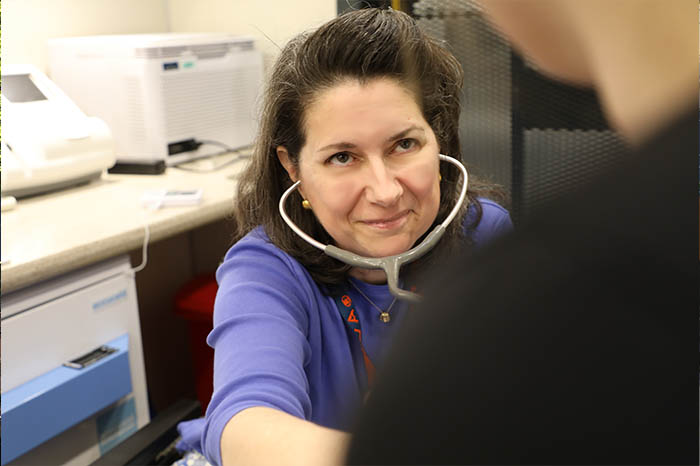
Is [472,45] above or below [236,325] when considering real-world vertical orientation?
above

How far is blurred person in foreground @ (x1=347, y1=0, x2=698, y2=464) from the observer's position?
6.1 inches

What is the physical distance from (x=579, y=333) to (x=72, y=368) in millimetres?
1374

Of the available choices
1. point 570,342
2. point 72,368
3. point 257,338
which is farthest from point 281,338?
point 72,368

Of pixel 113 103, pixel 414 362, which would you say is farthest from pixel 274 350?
pixel 113 103

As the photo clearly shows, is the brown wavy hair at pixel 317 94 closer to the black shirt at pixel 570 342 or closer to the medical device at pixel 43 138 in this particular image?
the black shirt at pixel 570 342

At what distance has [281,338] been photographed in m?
0.72

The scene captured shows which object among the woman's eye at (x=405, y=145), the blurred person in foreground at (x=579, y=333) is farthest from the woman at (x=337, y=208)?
the blurred person in foreground at (x=579, y=333)

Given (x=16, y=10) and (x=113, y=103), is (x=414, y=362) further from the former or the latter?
(x=16, y=10)

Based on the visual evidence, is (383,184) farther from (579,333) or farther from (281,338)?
(579,333)

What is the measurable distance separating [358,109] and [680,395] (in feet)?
2.11

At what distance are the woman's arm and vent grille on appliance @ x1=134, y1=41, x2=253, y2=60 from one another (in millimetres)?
1491

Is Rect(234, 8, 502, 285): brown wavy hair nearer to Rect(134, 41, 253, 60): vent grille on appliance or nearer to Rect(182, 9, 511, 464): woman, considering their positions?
Rect(182, 9, 511, 464): woman

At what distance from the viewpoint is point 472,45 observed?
1.40 ft

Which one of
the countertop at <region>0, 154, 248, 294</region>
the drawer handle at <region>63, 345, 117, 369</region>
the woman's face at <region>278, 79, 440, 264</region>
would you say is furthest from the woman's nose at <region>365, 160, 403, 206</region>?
the drawer handle at <region>63, 345, 117, 369</region>
